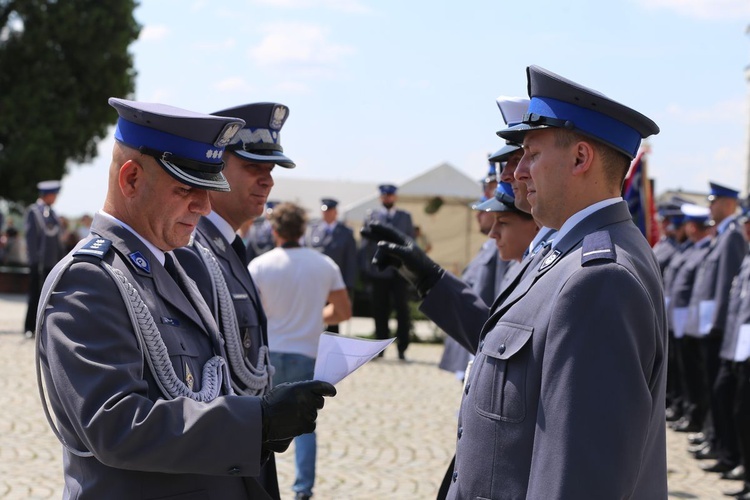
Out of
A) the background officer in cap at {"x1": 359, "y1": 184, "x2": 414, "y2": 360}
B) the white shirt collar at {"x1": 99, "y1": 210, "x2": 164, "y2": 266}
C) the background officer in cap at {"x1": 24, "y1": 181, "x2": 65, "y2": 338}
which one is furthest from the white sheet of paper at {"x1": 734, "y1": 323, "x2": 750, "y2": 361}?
the background officer in cap at {"x1": 24, "y1": 181, "x2": 65, "y2": 338}

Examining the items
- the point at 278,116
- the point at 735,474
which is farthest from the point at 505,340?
the point at 735,474

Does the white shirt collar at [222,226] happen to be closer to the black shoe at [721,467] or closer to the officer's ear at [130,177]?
the officer's ear at [130,177]

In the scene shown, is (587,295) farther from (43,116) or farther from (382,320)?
(43,116)

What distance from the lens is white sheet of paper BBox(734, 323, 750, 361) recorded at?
7125 mm

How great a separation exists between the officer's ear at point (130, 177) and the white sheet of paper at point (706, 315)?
723 centimetres

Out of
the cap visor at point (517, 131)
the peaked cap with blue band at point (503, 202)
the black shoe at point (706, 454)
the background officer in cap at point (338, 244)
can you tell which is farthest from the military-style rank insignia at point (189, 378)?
the background officer in cap at point (338, 244)

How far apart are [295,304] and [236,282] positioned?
6.75 feet

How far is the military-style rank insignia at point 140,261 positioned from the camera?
2.80m

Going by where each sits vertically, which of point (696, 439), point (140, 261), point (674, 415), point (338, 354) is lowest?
point (674, 415)

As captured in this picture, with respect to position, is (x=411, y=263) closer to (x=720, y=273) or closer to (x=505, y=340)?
(x=505, y=340)

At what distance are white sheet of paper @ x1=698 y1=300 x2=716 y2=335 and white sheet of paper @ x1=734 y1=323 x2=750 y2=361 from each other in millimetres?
1615

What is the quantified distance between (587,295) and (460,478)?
71 cm

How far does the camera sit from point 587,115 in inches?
105

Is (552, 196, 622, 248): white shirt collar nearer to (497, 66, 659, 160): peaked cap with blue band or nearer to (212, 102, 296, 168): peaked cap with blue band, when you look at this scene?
(497, 66, 659, 160): peaked cap with blue band
